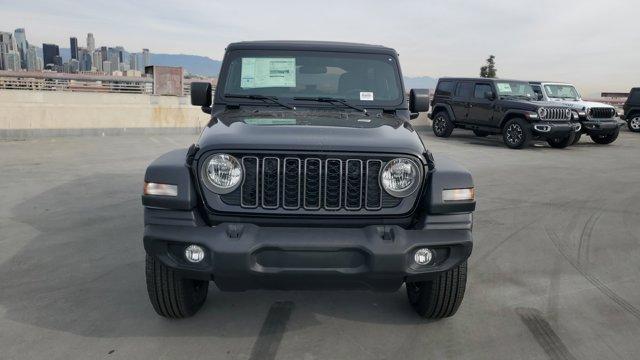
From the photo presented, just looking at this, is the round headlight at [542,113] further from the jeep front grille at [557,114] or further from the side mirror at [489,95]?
the side mirror at [489,95]

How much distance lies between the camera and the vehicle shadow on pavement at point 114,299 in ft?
11.1

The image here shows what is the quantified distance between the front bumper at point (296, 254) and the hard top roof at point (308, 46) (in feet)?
6.46

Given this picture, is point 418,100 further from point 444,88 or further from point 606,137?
point 606,137

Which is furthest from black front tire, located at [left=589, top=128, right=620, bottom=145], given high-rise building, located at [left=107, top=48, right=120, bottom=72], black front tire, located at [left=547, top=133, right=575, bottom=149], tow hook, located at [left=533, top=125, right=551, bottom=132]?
high-rise building, located at [left=107, top=48, right=120, bottom=72]

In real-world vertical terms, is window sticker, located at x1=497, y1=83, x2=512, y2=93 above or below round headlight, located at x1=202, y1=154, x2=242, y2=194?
above

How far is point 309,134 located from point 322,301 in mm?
1406

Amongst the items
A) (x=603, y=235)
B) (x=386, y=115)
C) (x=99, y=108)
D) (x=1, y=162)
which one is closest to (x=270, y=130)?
(x=386, y=115)

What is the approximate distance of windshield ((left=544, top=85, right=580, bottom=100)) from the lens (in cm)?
1614

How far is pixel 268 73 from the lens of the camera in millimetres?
4223

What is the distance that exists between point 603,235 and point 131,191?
6194 millimetres

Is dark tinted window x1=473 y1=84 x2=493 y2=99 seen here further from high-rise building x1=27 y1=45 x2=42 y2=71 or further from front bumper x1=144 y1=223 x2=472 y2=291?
high-rise building x1=27 y1=45 x2=42 y2=71

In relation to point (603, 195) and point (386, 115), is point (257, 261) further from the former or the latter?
point (603, 195)

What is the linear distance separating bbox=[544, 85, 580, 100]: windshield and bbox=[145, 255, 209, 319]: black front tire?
15259 mm

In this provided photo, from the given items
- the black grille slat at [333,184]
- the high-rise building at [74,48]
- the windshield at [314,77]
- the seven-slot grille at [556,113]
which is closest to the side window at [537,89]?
the seven-slot grille at [556,113]
